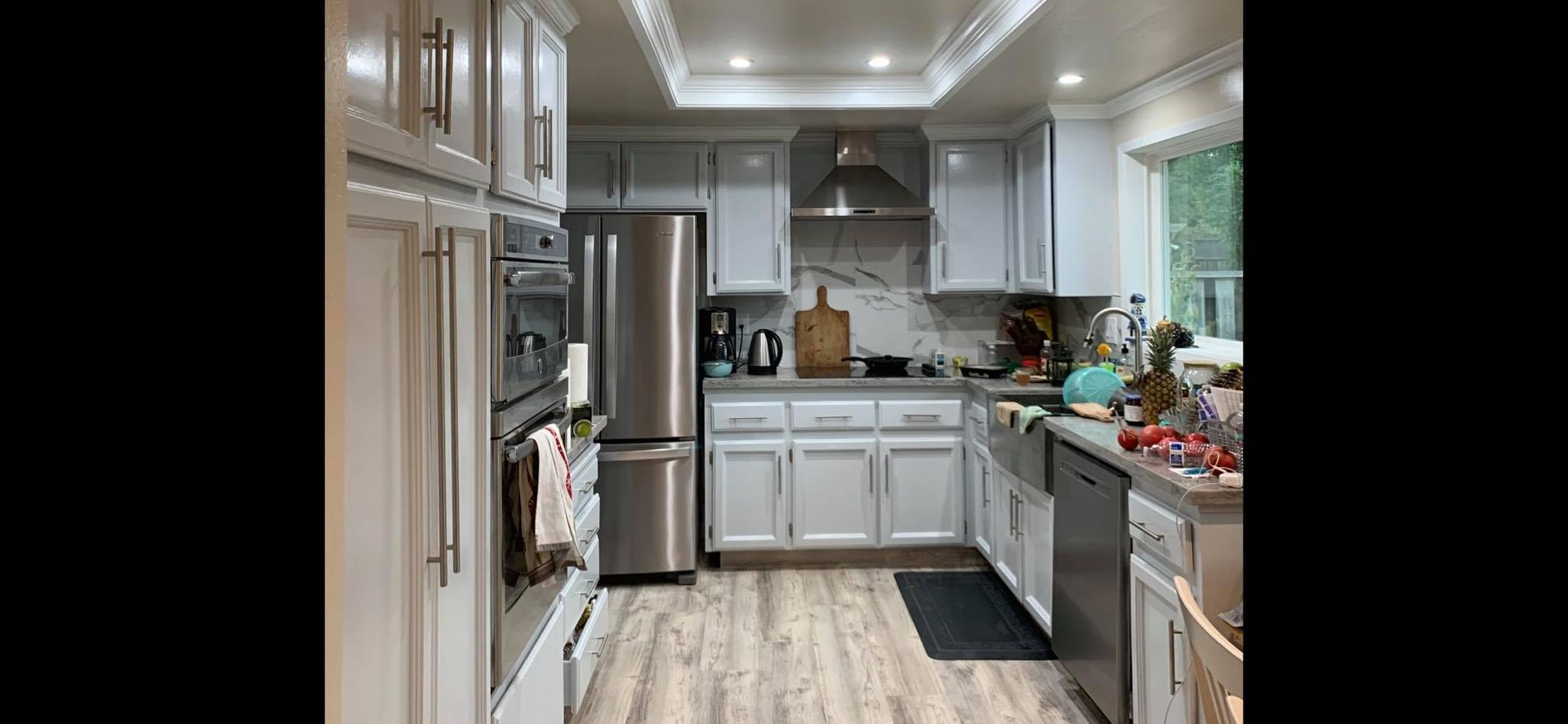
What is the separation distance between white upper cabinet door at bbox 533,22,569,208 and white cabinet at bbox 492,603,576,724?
3.55 feet

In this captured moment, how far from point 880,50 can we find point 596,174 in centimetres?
151

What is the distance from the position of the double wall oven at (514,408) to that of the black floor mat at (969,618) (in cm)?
166

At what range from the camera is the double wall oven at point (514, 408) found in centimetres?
169

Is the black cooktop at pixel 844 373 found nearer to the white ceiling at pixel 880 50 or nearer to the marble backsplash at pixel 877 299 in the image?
the marble backsplash at pixel 877 299

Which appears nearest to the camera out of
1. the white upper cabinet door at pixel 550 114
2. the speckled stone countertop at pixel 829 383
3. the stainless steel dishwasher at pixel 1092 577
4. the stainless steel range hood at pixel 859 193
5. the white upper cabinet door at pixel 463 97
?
the white upper cabinet door at pixel 463 97

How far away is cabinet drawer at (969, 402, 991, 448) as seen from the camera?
3.75m

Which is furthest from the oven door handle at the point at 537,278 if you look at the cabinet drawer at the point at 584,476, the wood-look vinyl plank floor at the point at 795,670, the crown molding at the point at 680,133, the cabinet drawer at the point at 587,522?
the crown molding at the point at 680,133

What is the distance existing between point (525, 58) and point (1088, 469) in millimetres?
1859

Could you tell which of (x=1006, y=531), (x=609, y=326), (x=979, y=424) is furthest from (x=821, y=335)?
(x=1006, y=531)

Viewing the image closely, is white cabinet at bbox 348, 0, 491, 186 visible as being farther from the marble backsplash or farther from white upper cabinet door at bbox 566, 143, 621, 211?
the marble backsplash

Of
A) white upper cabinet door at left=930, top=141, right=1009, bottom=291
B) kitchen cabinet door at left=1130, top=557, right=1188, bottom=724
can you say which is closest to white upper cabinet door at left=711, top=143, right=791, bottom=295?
white upper cabinet door at left=930, top=141, right=1009, bottom=291

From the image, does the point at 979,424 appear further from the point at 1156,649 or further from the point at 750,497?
the point at 1156,649
